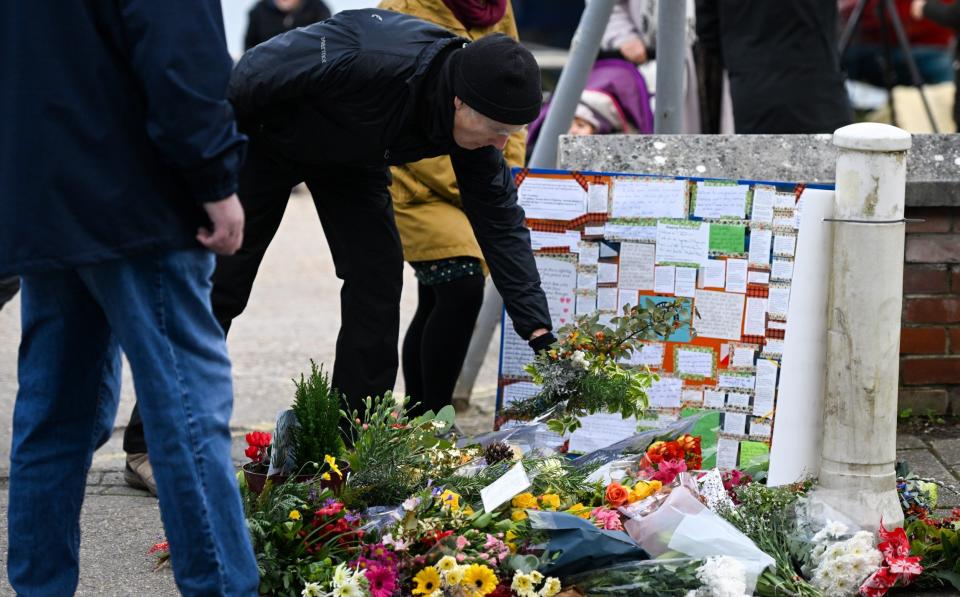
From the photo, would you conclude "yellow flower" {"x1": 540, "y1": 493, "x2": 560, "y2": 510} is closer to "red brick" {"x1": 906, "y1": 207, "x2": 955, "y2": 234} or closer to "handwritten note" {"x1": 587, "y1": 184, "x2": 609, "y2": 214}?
"handwritten note" {"x1": 587, "y1": 184, "x2": 609, "y2": 214}

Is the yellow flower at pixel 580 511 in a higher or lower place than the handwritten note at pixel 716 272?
lower

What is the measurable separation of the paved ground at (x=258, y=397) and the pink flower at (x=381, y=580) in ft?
2.01

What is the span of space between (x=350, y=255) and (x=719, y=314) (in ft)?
3.83

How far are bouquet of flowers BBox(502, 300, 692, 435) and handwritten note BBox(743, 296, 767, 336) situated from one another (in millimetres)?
410

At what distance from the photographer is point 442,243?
4.26m

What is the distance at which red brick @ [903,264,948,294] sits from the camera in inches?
176

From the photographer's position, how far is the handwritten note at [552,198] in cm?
421

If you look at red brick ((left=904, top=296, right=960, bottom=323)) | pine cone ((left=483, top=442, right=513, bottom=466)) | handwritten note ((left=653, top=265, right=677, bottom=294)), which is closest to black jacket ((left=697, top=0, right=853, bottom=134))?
red brick ((left=904, top=296, right=960, bottom=323))

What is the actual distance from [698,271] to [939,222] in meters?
0.95

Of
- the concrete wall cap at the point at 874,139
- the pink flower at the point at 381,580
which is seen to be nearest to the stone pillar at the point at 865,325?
the concrete wall cap at the point at 874,139

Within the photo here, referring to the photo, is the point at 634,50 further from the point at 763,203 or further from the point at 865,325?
the point at 865,325

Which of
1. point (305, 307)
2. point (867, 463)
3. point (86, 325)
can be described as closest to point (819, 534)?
point (867, 463)

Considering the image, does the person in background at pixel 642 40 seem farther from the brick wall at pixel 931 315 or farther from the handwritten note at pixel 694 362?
the handwritten note at pixel 694 362

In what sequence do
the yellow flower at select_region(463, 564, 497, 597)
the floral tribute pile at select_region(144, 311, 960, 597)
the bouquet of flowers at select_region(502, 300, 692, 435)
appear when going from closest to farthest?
the yellow flower at select_region(463, 564, 497, 597)
the floral tribute pile at select_region(144, 311, 960, 597)
the bouquet of flowers at select_region(502, 300, 692, 435)
